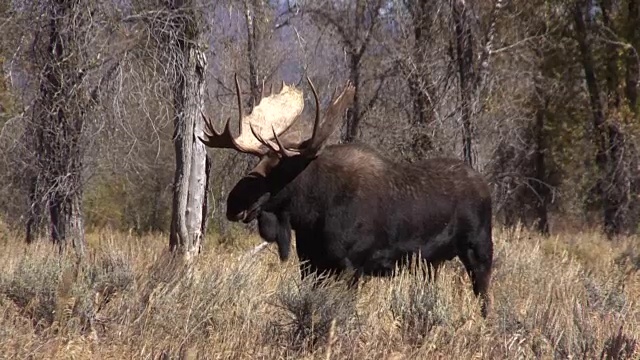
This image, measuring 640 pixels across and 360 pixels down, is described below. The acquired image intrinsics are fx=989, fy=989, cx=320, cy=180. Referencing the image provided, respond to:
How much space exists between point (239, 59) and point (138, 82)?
5.57 meters

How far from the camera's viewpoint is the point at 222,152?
18.8 meters

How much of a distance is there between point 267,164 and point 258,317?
189 centimetres

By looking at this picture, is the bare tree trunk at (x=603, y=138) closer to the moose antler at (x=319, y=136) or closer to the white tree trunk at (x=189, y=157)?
the white tree trunk at (x=189, y=157)

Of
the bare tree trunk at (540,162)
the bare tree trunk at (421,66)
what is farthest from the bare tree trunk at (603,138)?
the bare tree trunk at (421,66)

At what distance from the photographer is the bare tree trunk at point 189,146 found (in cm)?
980

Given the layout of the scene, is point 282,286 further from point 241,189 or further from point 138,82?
point 138,82

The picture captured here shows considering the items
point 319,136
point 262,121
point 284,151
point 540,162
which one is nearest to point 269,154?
point 284,151

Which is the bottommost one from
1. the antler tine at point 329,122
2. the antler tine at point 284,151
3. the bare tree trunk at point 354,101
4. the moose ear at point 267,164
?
the moose ear at point 267,164

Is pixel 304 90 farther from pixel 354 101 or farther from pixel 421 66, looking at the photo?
pixel 421 66

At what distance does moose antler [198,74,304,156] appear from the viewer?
8820 millimetres

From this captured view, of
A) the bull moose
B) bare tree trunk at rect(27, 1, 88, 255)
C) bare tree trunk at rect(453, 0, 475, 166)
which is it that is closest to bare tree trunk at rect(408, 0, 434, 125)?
bare tree trunk at rect(453, 0, 475, 166)

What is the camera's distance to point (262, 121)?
9.48 meters

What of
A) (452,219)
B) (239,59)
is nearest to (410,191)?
(452,219)

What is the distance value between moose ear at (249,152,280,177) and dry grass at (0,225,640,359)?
84cm
